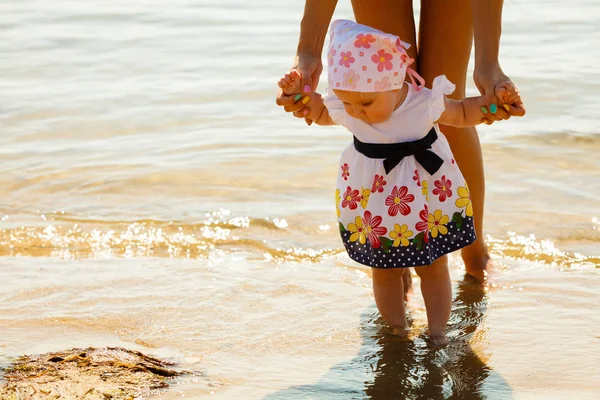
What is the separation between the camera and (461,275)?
3.89 metres

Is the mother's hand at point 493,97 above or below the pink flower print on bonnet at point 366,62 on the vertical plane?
below

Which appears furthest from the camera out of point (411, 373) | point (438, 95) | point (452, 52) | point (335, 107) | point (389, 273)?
point (452, 52)

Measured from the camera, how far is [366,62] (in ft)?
9.78

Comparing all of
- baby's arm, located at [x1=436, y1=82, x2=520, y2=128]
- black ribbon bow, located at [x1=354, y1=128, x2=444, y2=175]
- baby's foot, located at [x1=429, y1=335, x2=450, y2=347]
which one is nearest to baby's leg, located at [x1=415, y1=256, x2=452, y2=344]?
baby's foot, located at [x1=429, y1=335, x2=450, y2=347]

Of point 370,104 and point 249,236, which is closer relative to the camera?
point 370,104

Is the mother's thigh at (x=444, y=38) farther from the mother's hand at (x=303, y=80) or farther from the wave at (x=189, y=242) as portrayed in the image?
the wave at (x=189, y=242)

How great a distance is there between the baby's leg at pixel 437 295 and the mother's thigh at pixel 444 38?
2.46ft

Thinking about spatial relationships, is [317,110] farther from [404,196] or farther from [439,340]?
[439,340]

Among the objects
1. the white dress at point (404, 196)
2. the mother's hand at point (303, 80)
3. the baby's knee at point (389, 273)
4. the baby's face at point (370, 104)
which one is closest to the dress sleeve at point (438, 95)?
the white dress at point (404, 196)

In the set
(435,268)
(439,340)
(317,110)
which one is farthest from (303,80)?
(439,340)

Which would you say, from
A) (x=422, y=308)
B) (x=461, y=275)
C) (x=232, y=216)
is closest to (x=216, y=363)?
(x=422, y=308)

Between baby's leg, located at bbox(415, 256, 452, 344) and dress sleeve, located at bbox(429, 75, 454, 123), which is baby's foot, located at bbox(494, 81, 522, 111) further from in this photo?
baby's leg, located at bbox(415, 256, 452, 344)

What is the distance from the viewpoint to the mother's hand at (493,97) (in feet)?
9.86

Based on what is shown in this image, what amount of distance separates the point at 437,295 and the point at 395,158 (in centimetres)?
49
